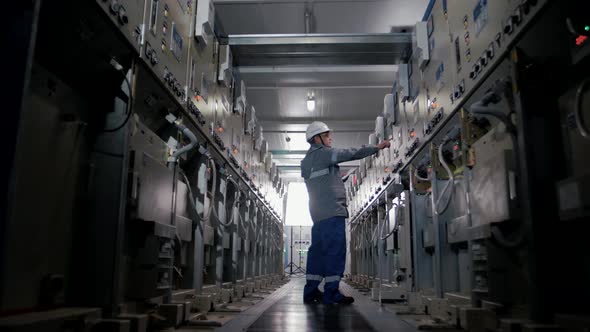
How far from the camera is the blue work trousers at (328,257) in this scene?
498 centimetres

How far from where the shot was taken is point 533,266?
233cm

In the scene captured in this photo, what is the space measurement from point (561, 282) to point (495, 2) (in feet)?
5.41

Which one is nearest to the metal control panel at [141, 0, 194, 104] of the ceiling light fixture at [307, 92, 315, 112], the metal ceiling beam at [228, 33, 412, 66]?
the metal ceiling beam at [228, 33, 412, 66]

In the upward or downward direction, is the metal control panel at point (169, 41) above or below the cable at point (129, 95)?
above

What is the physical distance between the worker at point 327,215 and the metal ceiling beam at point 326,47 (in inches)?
42.7

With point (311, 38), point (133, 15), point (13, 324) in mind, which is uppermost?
point (311, 38)

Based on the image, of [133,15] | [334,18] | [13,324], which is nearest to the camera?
[13,324]

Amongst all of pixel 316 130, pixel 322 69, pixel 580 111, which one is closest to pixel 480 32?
pixel 580 111

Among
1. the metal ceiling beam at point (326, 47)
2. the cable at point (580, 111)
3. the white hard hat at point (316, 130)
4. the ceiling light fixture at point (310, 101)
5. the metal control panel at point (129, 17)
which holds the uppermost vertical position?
the ceiling light fixture at point (310, 101)

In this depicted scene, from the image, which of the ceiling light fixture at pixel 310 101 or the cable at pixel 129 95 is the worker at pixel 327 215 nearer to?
the cable at pixel 129 95

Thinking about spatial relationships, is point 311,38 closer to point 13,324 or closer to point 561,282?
point 561,282

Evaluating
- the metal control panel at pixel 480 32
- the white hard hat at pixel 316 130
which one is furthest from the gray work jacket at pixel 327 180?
the metal control panel at pixel 480 32

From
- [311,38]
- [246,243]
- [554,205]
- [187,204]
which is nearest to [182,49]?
[187,204]

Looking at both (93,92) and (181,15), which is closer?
(93,92)
